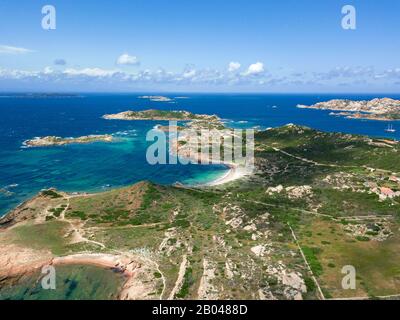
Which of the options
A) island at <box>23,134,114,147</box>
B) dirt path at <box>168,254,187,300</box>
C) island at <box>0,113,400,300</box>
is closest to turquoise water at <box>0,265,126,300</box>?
island at <box>0,113,400,300</box>

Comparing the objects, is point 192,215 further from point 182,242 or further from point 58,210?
point 58,210

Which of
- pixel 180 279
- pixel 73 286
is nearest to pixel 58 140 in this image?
pixel 73 286

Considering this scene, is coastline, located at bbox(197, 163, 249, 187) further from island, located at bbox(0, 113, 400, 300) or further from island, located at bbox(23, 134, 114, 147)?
island, located at bbox(23, 134, 114, 147)

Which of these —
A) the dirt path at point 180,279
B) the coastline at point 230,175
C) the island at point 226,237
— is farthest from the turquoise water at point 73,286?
the coastline at point 230,175

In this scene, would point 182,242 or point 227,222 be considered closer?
point 182,242

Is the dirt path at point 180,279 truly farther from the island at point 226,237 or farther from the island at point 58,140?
the island at point 58,140

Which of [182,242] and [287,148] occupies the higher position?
[287,148]
